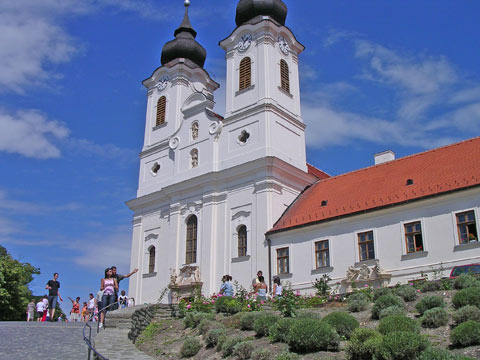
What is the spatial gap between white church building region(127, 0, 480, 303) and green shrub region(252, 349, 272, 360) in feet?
41.4

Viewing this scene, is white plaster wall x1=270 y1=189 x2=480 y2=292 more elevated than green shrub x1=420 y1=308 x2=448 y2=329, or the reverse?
white plaster wall x1=270 y1=189 x2=480 y2=292

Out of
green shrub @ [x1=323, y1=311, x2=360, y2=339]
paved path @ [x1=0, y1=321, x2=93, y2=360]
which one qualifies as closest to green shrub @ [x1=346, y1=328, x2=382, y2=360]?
green shrub @ [x1=323, y1=311, x2=360, y2=339]

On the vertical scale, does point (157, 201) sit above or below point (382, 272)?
above

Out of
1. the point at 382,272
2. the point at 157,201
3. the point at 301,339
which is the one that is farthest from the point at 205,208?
the point at 301,339

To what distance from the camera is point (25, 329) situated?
18.1 meters

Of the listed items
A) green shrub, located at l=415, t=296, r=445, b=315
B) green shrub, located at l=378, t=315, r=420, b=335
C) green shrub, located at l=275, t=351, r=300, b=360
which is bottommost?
green shrub, located at l=275, t=351, r=300, b=360

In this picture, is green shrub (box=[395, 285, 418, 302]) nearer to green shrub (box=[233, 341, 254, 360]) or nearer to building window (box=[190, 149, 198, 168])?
green shrub (box=[233, 341, 254, 360])

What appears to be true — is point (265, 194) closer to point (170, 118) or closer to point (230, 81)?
point (230, 81)

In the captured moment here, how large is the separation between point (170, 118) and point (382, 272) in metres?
19.6

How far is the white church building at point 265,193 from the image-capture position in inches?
942

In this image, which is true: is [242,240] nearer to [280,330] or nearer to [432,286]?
[432,286]

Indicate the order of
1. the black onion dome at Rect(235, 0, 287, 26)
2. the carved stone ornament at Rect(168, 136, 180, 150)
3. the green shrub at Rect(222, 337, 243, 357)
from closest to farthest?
the green shrub at Rect(222, 337, 243, 357) → the black onion dome at Rect(235, 0, 287, 26) → the carved stone ornament at Rect(168, 136, 180, 150)

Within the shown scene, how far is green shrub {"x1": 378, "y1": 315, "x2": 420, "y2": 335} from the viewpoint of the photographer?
1238 cm

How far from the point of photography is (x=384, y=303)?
592 inches
